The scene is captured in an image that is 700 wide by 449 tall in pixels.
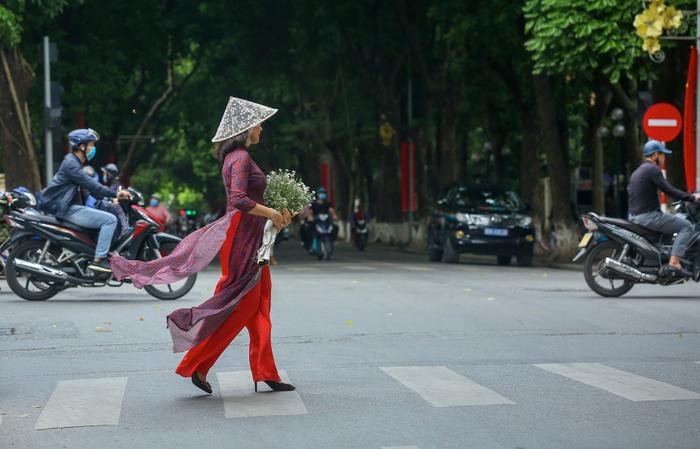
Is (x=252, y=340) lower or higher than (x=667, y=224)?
lower

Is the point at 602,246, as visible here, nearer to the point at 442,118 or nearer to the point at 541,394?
the point at 541,394

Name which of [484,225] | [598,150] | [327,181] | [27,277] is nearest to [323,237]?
[484,225]

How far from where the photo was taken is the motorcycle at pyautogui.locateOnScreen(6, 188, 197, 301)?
1673 cm

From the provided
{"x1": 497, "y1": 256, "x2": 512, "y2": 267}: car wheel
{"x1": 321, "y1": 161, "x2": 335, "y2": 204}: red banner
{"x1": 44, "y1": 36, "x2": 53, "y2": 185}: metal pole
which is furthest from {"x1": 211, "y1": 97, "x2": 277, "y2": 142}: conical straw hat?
{"x1": 321, "y1": 161, "x2": 335, "y2": 204}: red banner

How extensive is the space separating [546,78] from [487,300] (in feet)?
45.8

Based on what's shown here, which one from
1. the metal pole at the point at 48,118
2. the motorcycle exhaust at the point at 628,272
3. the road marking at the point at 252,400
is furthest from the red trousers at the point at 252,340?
the metal pole at the point at 48,118

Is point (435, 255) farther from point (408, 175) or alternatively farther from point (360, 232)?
point (360, 232)

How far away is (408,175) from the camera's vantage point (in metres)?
44.8

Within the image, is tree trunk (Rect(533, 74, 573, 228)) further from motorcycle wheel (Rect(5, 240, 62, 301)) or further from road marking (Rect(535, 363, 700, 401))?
road marking (Rect(535, 363, 700, 401))

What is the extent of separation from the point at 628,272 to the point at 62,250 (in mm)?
6347

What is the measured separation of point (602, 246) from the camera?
1727cm

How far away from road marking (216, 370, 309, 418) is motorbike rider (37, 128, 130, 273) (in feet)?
23.5

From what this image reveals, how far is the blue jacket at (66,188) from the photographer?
16.5m

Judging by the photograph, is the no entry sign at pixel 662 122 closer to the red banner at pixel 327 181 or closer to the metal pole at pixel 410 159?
the metal pole at pixel 410 159
